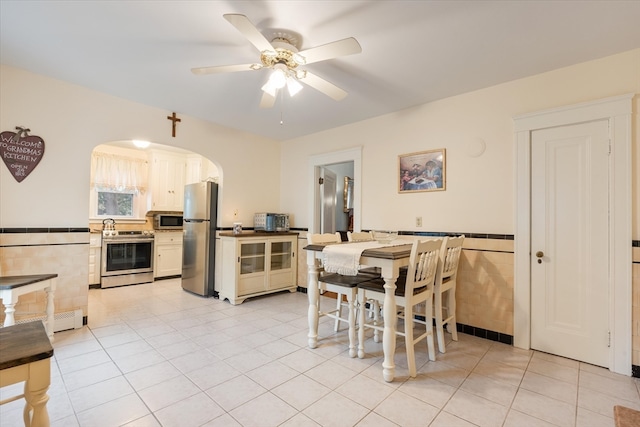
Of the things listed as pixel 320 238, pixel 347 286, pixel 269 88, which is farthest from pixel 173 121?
pixel 347 286

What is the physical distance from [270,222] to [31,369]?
11.2ft

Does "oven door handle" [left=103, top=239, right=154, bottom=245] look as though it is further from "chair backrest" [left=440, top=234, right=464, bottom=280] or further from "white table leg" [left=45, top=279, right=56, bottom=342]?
"chair backrest" [left=440, top=234, right=464, bottom=280]

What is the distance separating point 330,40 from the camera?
2115 millimetres

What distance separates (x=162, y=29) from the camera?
78.7 inches

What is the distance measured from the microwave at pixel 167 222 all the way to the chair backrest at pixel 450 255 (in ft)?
15.7

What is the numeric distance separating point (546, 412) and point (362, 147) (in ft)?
10.00

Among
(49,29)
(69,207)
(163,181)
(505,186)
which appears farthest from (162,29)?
(163,181)

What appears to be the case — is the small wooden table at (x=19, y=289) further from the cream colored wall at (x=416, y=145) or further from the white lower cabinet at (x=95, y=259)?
the white lower cabinet at (x=95, y=259)

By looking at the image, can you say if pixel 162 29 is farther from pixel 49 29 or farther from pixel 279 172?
pixel 279 172

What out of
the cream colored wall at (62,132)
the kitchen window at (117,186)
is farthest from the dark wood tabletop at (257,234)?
the kitchen window at (117,186)

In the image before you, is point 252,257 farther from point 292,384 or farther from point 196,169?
point 196,169

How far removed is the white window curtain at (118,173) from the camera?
4.95 m

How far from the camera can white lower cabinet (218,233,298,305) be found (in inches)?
151

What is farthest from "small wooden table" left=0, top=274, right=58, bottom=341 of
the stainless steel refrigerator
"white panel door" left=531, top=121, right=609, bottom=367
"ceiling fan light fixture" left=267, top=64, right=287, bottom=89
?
"white panel door" left=531, top=121, right=609, bottom=367
